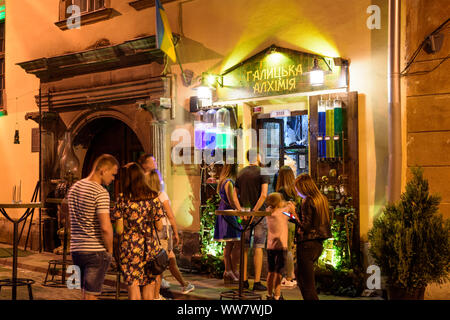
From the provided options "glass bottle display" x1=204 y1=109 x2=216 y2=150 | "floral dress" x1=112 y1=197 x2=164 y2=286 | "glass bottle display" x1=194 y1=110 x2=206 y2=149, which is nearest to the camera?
"floral dress" x1=112 y1=197 x2=164 y2=286

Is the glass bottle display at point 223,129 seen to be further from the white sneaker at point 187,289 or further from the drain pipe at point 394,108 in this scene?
the drain pipe at point 394,108

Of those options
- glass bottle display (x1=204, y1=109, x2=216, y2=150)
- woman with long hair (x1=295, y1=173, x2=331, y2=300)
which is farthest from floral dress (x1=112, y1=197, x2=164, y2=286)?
glass bottle display (x1=204, y1=109, x2=216, y2=150)

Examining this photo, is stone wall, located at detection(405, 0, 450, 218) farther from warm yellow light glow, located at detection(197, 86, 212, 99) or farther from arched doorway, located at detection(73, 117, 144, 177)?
arched doorway, located at detection(73, 117, 144, 177)

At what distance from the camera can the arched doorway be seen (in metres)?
11.2

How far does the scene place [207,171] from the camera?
30.4ft

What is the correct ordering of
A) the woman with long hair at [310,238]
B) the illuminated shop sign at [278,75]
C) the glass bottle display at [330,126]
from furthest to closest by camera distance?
1. the illuminated shop sign at [278,75]
2. the glass bottle display at [330,126]
3. the woman with long hair at [310,238]

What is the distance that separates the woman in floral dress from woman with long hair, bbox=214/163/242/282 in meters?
2.25

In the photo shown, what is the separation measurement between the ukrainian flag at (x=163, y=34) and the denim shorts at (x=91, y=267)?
4.44 meters

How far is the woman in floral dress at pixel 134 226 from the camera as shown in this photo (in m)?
5.29

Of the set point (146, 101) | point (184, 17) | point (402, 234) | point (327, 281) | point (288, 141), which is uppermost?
point (184, 17)

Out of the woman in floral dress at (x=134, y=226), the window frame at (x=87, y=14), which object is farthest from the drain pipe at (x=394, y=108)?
the window frame at (x=87, y=14)
